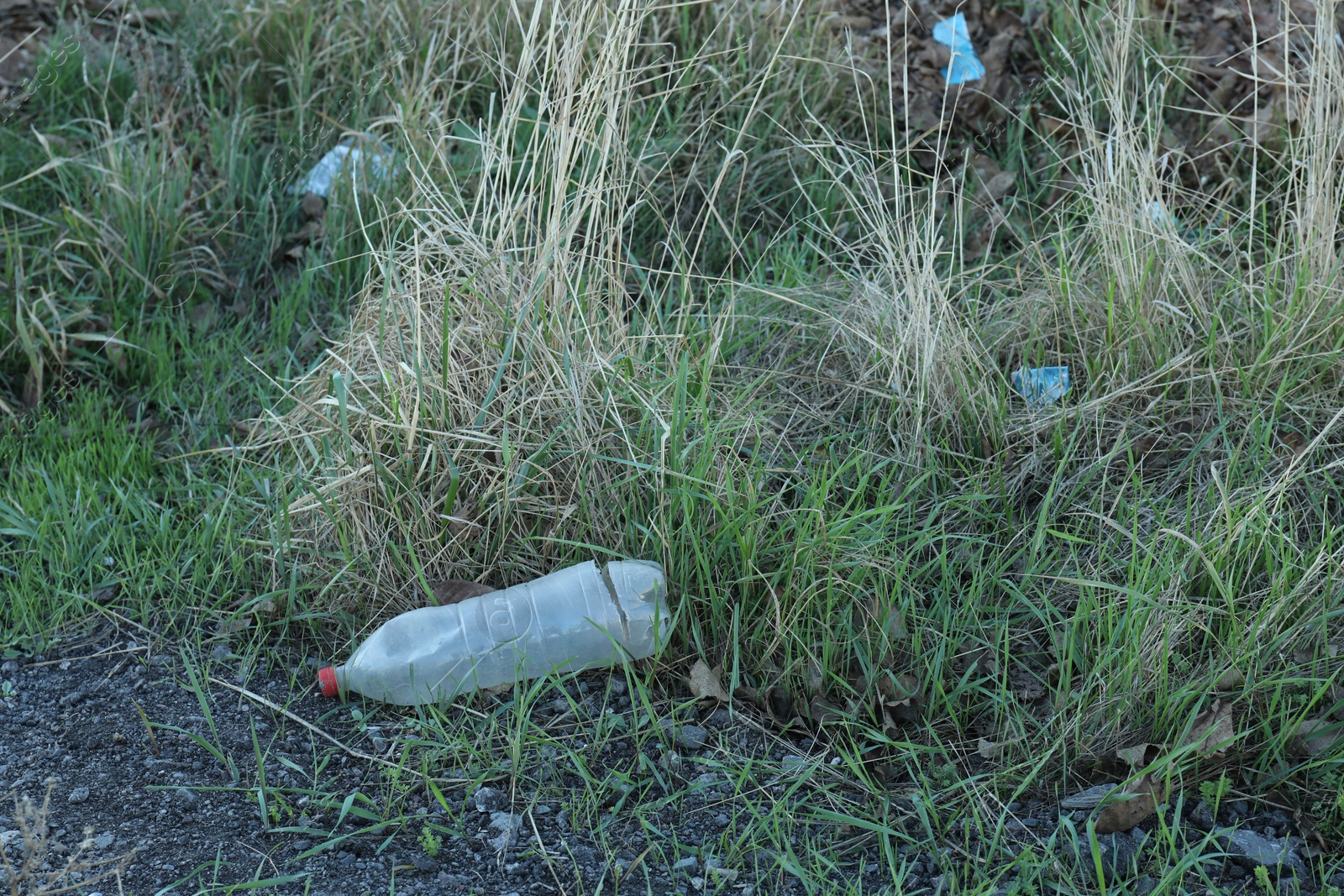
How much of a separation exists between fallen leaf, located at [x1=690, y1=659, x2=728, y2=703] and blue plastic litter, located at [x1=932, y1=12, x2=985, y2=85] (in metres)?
2.52

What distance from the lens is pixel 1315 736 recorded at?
2.35 metres

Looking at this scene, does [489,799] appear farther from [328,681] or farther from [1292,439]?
[1292,439]

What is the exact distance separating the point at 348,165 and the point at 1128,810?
2990mm

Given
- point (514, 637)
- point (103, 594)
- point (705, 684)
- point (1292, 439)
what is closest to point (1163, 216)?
point (1292, 439)

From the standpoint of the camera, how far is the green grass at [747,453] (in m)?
2.42

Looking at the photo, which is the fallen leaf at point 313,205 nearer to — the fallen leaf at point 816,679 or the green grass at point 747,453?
the green grass at point 747,453

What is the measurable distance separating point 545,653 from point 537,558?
0.23 m

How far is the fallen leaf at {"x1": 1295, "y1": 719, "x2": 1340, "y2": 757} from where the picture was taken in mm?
2330

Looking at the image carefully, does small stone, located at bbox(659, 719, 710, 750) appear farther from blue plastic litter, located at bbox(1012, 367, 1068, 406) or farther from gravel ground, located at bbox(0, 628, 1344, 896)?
blue plastic litter, located at bbox(1012, 367, 1068, 406)

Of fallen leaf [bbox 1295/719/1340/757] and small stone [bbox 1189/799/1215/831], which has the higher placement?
fallen leaf [bbox 1295/719/1340/757]

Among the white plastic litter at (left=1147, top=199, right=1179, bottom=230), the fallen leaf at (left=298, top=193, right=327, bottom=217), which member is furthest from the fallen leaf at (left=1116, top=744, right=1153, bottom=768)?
the fallen leaf at (left=298, top=193, right=327, bottom=217)

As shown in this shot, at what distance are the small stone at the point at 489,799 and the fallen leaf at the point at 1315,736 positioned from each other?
1531 millimetres

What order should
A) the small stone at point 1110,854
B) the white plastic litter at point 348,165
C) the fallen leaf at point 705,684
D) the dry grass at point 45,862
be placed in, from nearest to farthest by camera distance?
1. the dry grass at point 45,862
2. the small stone at point 1110,854
3. the fallen leaf at point 705,684
4. the white plastic litter at point 348,165

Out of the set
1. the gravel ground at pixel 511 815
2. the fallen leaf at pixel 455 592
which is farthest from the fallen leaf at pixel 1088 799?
the fallen leaf at pixel 455 592
